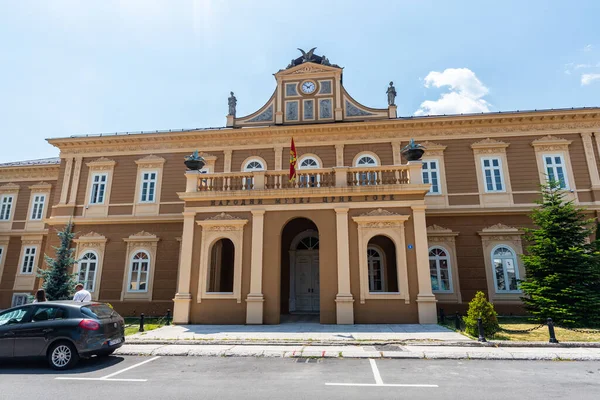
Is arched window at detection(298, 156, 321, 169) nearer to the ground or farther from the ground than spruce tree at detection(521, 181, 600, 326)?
farther from the ground

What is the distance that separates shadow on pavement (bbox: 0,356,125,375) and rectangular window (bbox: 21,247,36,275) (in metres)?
19.8

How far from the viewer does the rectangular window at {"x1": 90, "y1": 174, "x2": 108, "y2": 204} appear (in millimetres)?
21062

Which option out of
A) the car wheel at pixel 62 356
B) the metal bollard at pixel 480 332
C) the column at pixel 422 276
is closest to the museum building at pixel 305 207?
the column at pixel 422 276

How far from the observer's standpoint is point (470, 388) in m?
5.82

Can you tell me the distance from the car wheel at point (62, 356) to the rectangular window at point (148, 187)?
1398 centimetres

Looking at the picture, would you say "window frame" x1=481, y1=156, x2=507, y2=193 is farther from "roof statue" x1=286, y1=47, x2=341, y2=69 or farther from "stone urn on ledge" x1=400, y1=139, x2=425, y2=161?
"roof statue" x1=286, y1=47, x2=341, y2=69

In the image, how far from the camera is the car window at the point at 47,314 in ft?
25.4

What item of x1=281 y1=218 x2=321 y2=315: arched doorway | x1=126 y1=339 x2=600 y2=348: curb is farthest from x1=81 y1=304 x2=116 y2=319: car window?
x1=281 y1=218 x2=321 y2=315: arched doorway

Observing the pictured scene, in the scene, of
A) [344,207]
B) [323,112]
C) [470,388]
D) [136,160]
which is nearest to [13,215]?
[136,160]

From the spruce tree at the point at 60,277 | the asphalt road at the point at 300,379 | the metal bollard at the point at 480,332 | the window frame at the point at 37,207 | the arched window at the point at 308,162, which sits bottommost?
the asphalt road at the point at 300,379

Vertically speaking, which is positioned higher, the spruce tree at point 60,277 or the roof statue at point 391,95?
the roof statue at point 391,95

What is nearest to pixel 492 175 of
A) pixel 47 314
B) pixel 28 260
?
pixel 47 314

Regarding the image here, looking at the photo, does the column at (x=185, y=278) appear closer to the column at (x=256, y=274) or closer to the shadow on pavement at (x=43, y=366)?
the column at (x=256, y=274)

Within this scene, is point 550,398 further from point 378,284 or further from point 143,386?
point 378,284
